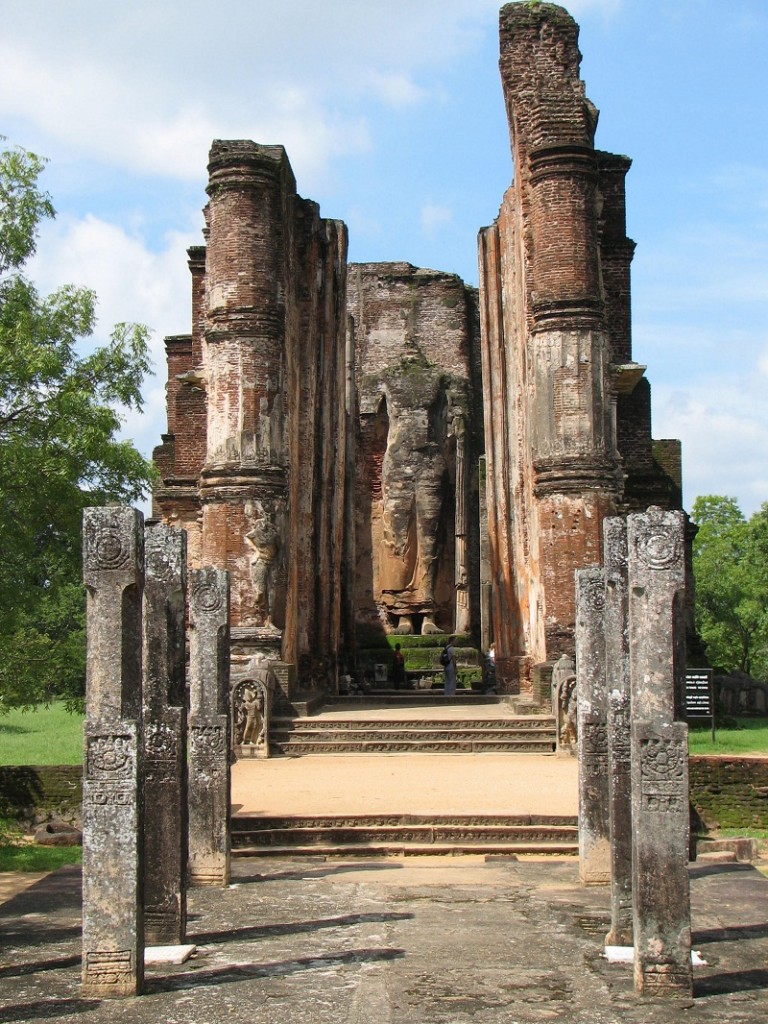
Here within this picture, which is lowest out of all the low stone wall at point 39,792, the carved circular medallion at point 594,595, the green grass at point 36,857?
the green grass at point 36,857

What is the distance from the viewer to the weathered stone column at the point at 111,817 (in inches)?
246

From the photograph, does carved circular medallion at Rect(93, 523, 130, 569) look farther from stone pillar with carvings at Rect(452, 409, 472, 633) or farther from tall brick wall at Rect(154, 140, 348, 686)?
stone pillar with carvings at Rect(452, 409, 472, 633)

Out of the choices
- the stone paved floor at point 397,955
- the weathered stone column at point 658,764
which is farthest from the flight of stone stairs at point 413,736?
the weathered stone column at point 658,764

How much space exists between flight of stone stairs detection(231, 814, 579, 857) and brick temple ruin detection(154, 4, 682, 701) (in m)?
6.71

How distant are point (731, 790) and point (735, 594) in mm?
25806

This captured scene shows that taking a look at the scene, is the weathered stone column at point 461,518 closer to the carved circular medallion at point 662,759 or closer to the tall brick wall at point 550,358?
the tall brick wall at point 550,358

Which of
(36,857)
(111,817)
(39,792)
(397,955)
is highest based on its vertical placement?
(111,817)

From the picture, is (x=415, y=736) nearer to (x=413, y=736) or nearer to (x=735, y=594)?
(x=413, y=736)

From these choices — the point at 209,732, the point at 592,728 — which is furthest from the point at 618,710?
the point at 209,732

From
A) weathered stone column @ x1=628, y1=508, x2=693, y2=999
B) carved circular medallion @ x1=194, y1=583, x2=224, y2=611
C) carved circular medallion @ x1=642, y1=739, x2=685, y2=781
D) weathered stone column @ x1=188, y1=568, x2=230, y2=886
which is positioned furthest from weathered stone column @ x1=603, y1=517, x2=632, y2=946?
carved circular medallion @ x1=194, y1=583, x2=224, y2=611

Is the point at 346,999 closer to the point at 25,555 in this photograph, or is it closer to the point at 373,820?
the point at 373,820

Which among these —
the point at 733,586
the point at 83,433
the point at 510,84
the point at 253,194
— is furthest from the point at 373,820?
the point at 733,586

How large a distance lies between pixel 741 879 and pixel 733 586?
3047 centimetres

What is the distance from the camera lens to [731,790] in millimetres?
13805
